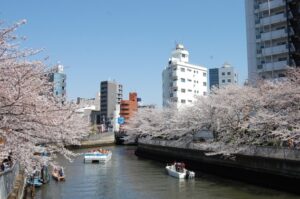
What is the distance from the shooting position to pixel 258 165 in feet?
82.2

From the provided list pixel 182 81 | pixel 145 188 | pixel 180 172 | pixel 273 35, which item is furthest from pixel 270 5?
pixel 182 81

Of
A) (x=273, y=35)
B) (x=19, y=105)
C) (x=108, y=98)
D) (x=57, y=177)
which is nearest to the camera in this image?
(x=19, y=105)

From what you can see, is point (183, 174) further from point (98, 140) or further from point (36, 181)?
point (98, 140)

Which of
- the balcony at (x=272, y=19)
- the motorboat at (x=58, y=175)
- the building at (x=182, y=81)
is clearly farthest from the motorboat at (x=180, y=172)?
the building at (x=182, y=81)

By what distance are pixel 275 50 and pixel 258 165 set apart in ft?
72.0

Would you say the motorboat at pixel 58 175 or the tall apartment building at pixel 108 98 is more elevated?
the tall apartment building at pixel 108 98

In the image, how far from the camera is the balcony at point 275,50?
42.4 metres

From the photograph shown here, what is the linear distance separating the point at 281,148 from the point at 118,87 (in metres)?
117

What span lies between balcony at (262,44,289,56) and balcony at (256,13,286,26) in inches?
118

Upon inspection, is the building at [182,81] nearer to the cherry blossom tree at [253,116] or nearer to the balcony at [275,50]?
the balcony at [275,50]

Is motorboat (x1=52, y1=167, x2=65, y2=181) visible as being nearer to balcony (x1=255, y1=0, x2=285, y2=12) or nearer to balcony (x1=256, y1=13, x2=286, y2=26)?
balcony (x1=256, y1=13, x2=286, y2=26)

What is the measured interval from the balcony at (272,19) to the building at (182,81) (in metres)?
30.1

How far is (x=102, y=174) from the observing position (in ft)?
100

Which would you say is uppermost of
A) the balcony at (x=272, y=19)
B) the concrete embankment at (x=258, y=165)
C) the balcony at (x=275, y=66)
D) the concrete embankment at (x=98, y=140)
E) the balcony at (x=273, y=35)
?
the balcony at (x=272, y=19)
